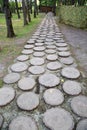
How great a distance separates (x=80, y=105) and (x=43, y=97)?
0.61m

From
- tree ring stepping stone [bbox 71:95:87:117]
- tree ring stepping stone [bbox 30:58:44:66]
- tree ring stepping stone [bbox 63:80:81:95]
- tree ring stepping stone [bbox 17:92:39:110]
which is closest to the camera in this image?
tree ring stepping stone [bbox 71:95:87:117]

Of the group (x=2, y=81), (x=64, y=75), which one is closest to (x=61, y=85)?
(x=64, y=75)

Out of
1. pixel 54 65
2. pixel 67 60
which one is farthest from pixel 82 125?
pixel 67 60

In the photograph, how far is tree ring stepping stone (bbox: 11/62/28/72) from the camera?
12.1 feet

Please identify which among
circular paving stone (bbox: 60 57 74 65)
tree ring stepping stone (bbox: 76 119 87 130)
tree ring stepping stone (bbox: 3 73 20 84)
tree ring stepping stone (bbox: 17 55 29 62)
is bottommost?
A: tree ring stepping stone (bbox: 76 119 87 130)

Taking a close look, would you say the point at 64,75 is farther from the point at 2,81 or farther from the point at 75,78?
the point at 2,81

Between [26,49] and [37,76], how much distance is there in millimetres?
2195

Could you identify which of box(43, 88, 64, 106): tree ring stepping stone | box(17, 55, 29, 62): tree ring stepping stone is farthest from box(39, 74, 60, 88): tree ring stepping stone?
box(17, 55, 29, 62): tree ring stepping stone

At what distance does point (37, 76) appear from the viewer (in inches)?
132

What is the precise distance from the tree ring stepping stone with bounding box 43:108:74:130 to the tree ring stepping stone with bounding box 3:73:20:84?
3.75 ft

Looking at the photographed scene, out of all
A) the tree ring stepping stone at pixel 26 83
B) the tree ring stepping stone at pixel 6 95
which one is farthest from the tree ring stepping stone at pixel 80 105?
the tree ring stepping stone at pixel 6 95

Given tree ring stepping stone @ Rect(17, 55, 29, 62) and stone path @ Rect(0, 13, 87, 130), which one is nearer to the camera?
stone path @ Rect(0, 13, 87, 130)

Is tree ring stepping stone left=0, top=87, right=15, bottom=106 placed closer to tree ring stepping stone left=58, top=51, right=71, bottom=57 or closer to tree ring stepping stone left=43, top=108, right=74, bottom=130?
tree ring stepping stone left=43, top=108, right=74, bottom=130

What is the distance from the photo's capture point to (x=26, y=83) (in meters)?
3.08
